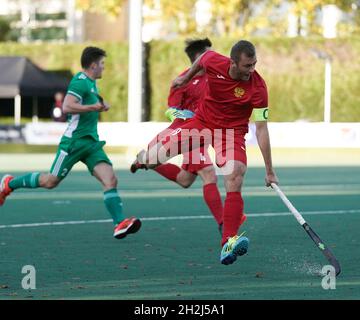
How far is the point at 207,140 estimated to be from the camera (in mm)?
11383

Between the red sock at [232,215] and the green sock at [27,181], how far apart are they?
3.16 m

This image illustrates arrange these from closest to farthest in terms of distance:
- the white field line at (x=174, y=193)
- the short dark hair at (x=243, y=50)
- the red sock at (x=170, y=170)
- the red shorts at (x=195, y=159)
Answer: the short dark hair at (x=243, y=50) → the red shorts at (x=195, y=159) → the red sock at (x=170, y=170) → the white field line at (x=174, y=193)

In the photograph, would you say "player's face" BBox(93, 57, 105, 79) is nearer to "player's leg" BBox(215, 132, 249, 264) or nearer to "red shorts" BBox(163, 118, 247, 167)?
"red shorts" BBox(163, 118, 247, 167)

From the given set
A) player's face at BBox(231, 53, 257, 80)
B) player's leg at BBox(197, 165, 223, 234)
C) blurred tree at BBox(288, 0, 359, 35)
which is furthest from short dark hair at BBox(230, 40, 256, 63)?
Result: blurred tree at BBox(288, 0, 359, 35)

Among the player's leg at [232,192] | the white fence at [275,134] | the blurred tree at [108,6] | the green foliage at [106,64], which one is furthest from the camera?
the blurred tree at [108,6]

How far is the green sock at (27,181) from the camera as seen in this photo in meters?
13.2

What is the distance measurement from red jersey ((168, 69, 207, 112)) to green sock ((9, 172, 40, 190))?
1.62 metres

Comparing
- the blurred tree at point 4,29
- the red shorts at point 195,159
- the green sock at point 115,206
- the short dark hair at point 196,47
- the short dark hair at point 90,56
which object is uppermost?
the short dark hair at point 196,47

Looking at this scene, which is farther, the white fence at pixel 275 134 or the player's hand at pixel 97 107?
the white fence at pixel 275 134

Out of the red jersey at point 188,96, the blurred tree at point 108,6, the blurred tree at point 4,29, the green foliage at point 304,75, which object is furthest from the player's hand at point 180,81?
the blurred tree at point 4,29

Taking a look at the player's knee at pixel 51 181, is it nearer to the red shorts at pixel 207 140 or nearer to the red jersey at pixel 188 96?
the red jersey at pixel 188 96

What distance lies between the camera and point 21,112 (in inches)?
1871

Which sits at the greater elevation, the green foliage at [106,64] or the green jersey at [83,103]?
the green jersey at [83,103]

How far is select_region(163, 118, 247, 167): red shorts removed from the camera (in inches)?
428
